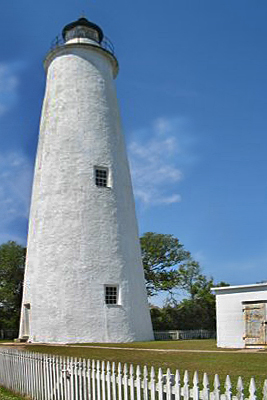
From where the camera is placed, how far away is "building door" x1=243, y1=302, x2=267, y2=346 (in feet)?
47.4

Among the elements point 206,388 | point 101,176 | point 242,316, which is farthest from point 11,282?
point 206,388

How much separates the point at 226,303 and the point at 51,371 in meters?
9.19

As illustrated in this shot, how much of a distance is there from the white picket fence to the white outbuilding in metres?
7.09

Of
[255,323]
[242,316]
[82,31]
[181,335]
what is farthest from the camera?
[181,335]

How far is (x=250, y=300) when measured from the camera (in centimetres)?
1509

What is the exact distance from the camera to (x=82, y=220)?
791 inches

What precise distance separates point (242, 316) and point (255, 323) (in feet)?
2.02

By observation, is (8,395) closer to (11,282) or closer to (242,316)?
(242,316)

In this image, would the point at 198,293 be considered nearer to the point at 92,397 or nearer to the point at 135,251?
the point at 135,251

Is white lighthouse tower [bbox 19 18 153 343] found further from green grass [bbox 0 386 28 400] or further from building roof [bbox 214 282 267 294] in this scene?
green grass [bbox 0 386 28 400]

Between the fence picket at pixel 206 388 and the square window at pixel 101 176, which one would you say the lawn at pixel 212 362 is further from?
the square window at pixel 101 176

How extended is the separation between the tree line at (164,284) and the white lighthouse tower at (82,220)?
8815 mm

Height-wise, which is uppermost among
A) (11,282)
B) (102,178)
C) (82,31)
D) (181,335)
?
(82,31)

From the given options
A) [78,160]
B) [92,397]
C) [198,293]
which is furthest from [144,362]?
[198,293]
